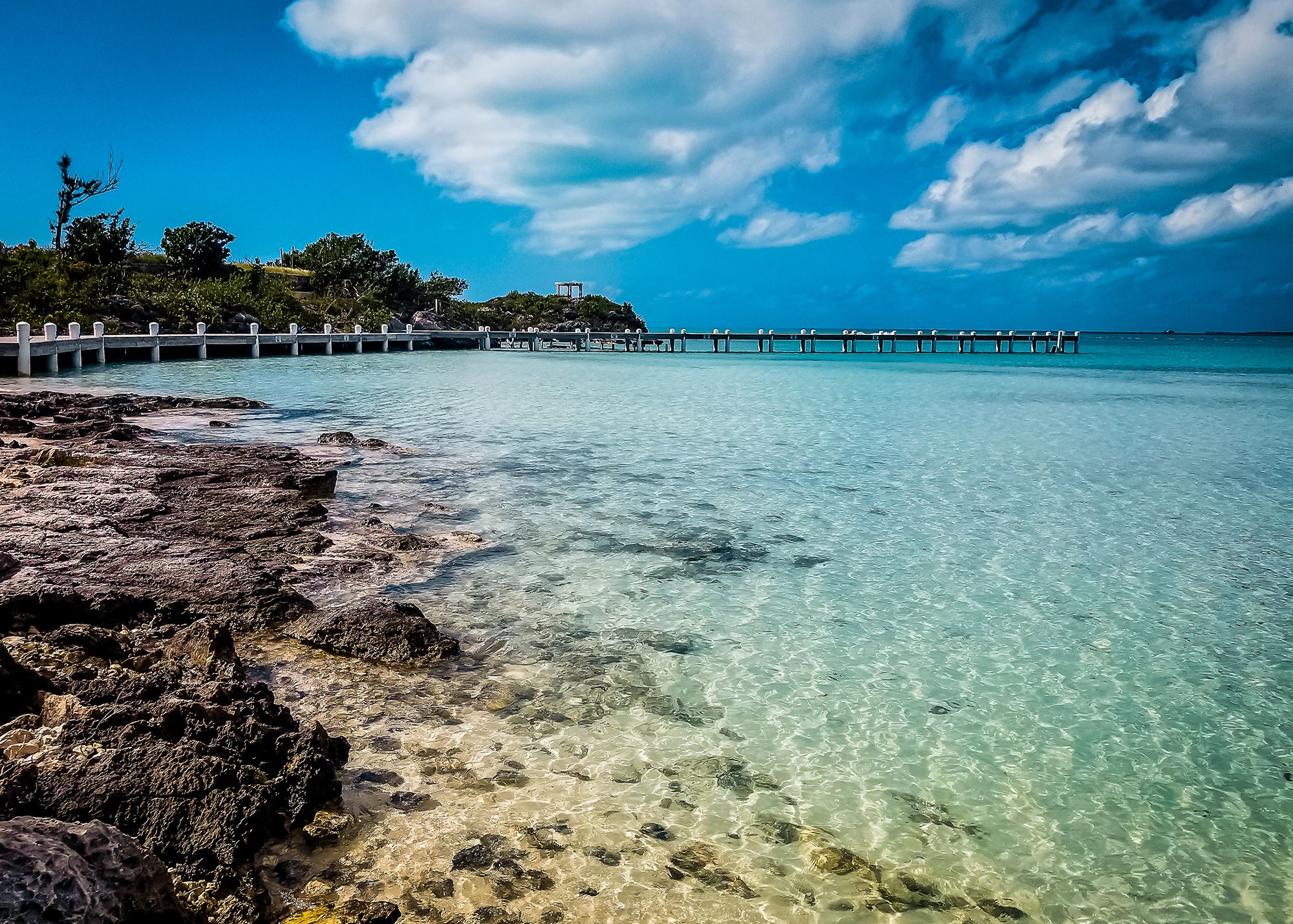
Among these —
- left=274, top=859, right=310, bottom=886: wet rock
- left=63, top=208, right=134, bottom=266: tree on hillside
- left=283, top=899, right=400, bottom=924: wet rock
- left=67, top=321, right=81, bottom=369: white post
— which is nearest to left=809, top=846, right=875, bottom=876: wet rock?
left=283, top=899, right=400, bottom=924: wet rock

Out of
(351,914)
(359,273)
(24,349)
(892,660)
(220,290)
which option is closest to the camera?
(351,914)

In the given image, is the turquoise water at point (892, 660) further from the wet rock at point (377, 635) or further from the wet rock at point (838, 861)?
the wet rock at point (377, 635)

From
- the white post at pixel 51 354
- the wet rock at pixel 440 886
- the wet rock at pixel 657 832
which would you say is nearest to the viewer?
the wet rock at pixel 440 886

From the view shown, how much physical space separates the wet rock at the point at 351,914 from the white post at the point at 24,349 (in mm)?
25326

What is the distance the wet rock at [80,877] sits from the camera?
1938 mm

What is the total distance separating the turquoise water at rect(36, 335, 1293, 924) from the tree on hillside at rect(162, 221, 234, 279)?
4807cm

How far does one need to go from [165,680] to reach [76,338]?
28.5 m

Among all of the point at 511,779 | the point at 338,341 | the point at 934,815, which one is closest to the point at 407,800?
the point at 511,779

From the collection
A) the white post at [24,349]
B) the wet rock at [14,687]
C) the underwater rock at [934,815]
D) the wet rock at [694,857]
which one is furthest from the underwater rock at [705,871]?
the white post at [24,349]

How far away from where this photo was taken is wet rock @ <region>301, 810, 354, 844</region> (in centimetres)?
335

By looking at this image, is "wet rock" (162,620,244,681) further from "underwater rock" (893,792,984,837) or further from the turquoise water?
"underwater rock" (893,792,984,837)

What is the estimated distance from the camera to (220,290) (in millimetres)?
46812

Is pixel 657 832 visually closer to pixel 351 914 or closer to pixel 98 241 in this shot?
pixel 351 914

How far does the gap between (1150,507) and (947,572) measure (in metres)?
4.86
